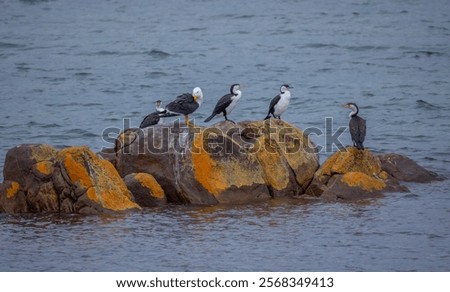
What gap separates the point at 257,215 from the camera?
52.4ft

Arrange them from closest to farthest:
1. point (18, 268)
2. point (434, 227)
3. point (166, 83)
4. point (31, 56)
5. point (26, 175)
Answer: point (18, 268) → point (434, 227) → point (26, 175) → point (166, 83) → point (31, 56)

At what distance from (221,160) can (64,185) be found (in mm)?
2708

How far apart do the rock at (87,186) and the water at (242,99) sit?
41 centimetres

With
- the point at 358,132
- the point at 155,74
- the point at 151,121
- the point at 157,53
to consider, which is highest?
the point at 151,121

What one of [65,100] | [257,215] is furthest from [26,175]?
[65,100]

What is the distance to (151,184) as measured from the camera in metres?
16.6

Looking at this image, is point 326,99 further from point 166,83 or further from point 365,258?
point 365,258

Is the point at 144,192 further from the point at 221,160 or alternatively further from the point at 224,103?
the point at 224,103

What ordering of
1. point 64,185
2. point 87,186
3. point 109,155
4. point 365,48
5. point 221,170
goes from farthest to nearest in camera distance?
point 365,48, point 109,155, point 221,170, point 64,185, point 87,186

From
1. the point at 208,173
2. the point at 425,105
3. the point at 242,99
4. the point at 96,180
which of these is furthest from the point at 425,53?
the point at 96,180

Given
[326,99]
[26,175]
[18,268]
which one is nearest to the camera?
[18,268]

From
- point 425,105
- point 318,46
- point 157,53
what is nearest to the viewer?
point 425,105

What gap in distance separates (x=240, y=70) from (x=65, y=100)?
290 inches

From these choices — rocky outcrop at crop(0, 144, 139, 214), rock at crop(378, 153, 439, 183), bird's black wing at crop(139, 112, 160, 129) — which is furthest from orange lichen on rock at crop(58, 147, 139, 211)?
rock at crop(378, 153, 439, 183)
